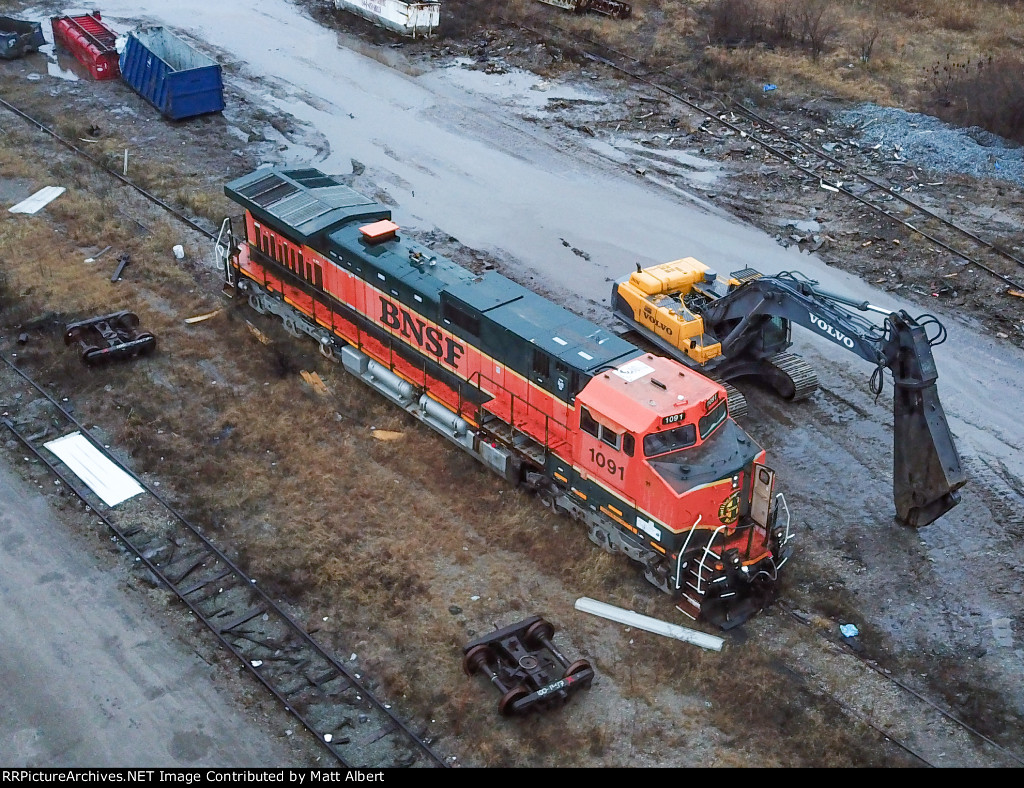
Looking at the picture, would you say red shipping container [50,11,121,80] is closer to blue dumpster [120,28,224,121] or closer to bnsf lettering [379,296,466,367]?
blue dumpster [120,28,224,121]

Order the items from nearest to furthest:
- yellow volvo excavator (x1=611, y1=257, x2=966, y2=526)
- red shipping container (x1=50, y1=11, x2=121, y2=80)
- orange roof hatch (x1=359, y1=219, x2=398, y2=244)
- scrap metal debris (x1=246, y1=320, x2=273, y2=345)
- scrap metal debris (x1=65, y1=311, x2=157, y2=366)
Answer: yellow volvo excavator (x1=611, y1=257, x2=966, y2=526) → orange roof hatch (x1=359, y1=219, x2=398, y2=244) → scrap metal debris (x1=65, y1=311, x2=157, y2=366) → scrap metal debris (x1=246, y1=320, x2=273, y2=345) → red shipping container (x1=50, y1=11, x2=121, y2=80)

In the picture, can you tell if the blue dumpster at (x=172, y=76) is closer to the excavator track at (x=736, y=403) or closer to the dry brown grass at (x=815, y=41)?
the dry brown grass at (x=815, y=41)

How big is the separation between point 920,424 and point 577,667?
6.59 m

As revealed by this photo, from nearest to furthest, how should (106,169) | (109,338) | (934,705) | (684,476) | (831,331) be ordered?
(934,705) < (684,476) < (831,331) < (109,338) < (106,169)

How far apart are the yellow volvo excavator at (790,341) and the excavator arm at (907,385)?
0.02 m

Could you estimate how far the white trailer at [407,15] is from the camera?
3984cm

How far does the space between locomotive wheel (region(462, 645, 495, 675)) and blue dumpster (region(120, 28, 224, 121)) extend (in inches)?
927

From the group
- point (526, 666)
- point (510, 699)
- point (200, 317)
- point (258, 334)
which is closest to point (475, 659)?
point (526, 666)

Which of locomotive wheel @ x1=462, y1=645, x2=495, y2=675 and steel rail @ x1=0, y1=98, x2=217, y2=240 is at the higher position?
locomotive wheel @ x1=462, y1=645, x2=495, y2=675

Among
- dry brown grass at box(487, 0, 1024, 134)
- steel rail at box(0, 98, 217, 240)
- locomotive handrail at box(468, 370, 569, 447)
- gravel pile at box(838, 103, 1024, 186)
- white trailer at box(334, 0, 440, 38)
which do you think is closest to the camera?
locomotive handrail at box(468, 370, 569, 447)

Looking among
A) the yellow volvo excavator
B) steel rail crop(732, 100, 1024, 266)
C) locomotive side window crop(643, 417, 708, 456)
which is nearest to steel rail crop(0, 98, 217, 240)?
the yellow volvo excavator

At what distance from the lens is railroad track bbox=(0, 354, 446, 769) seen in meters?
14.5

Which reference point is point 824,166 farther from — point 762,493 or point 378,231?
point 762,493

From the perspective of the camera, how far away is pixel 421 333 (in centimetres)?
2014
